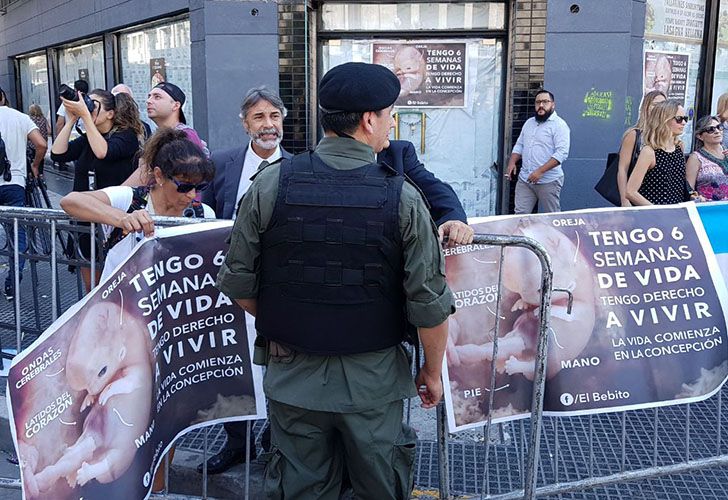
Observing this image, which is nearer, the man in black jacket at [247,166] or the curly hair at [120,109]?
the man in black jacket at [247,166]

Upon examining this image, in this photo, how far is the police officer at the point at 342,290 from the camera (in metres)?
2.32

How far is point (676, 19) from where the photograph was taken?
9.43 m

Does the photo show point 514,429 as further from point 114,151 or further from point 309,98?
point 309,98

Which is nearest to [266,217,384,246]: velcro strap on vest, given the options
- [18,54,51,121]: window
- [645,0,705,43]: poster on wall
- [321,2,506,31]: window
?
[321,2,506,31]: window

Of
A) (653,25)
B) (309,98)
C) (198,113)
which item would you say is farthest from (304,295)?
(653,25)

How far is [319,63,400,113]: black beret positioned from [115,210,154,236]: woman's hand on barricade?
963 mm

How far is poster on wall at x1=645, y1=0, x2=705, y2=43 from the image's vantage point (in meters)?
9.16

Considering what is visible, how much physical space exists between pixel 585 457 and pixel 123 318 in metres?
2.65

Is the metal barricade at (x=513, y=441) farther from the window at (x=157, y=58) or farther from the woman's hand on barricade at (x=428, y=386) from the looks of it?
the window at (x=157, y=58)

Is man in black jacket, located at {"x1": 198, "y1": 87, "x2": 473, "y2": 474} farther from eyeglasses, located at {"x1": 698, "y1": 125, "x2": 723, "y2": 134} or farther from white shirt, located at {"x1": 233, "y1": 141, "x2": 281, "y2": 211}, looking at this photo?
eyeglasses, located at {"x1": 698, "y1": 125, "x2": 723, "y2": 134}

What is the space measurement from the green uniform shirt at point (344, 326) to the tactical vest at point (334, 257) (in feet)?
0.13

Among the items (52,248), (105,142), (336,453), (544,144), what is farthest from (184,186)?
(544,144)

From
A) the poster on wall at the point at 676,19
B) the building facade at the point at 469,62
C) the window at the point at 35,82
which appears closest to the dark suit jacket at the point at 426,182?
the building facade at the point at 469,62

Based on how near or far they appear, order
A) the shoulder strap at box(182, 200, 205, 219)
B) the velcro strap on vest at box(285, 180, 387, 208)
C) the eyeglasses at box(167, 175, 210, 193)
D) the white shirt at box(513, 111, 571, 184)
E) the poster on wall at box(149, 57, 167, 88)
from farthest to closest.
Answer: the poster on wall at box(149, 57, 167, 88) → the white shirt at box(513, 111, 571, 184) → the shoulder strap at box(182, 200, 205, 219) → the eyeglasses at box(167, 175, 210, 193) → the velcro strap on vest at box(285, 180, 387, 208)
